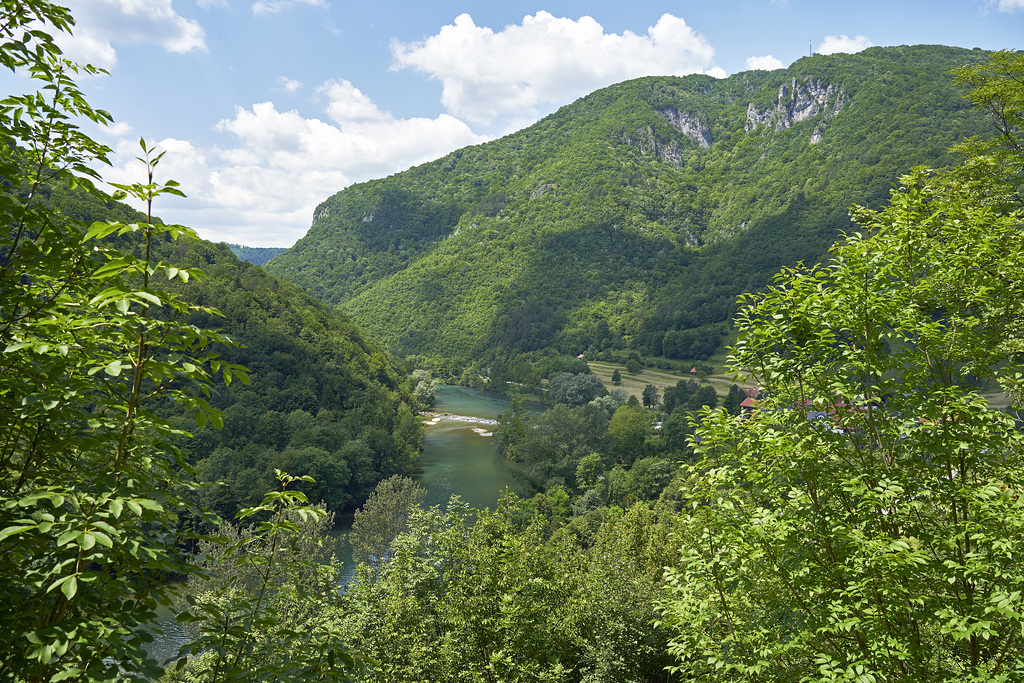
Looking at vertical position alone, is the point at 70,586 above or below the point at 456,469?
above

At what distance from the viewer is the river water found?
136ft

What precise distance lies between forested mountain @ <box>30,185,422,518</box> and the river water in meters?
3.28

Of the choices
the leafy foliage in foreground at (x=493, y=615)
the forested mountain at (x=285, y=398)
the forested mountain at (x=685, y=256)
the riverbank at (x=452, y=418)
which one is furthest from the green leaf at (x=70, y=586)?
the forested mountain at (x=685, y=256)

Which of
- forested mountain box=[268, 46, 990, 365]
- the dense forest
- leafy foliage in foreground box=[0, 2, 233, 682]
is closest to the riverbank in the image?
forested mountain box=[268, 46, 990, 365]

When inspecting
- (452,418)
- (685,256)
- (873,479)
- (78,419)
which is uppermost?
(685,256)

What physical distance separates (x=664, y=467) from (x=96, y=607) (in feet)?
161

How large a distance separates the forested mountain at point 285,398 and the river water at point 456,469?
129 inches

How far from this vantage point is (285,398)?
191ft

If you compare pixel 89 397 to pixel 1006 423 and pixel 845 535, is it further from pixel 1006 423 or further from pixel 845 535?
pixel 1006 423

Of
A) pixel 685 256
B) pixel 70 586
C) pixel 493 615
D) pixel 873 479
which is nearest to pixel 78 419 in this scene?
pixel 70 586

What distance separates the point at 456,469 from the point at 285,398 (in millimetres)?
20883

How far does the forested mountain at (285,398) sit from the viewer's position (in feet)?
149

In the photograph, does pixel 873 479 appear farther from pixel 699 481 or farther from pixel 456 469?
pixel 456 469

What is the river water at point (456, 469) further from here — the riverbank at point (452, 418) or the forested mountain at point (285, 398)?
the forested mountain at point (285, 398)
